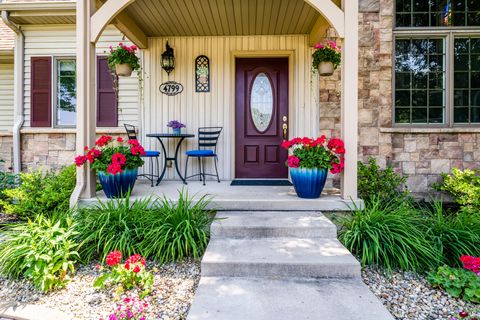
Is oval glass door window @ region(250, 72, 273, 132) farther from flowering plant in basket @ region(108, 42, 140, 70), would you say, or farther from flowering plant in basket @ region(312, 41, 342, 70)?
flowering plant in basket @ region(108, 42, 140, 70)

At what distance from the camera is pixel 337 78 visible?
4.62m

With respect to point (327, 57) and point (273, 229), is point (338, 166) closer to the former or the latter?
point (273, 229)

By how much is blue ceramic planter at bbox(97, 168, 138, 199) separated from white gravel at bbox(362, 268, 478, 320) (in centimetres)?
244

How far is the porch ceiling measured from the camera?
3846 millimetres

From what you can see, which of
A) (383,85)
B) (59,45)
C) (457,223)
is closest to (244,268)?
(457,223)

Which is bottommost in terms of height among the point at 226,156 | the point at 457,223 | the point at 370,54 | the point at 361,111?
the point at 457,223

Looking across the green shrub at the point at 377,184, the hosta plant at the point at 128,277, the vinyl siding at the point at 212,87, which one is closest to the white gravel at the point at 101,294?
the hosta plant at the point at 128,277

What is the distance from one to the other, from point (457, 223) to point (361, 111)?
7.25ft

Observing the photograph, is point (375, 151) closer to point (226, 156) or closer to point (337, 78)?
point (337, 78)

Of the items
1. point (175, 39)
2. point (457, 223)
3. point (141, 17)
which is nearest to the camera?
point (457, 223)

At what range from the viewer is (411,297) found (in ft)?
6.72

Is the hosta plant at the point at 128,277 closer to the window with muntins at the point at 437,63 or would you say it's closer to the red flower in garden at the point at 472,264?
the red flower in garden at the point at 472,264

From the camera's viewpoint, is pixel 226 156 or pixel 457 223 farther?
pixel 226 156

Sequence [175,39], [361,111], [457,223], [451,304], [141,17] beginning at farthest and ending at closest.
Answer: [175,39], [361,111], [141,17], [457,223], [451,304]
